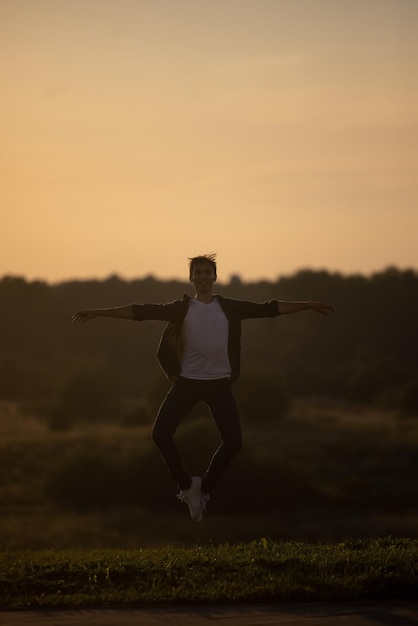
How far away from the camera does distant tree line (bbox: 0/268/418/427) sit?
98.5 meters

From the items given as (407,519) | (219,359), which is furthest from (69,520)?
(219,359)

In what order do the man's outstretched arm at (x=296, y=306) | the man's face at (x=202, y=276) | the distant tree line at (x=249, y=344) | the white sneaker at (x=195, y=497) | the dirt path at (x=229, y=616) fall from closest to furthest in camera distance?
the dirt path at (x=229, y=616)
the man's outstretched arm at (x=296, y=306)
the man's face at (x=202, y=276)
the white sneaker at (x=195, y=497)
the distant tree line at (x=249, y=344)

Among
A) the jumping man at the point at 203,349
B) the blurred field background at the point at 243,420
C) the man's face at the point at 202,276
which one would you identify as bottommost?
the blurred field background at the point at 243,420

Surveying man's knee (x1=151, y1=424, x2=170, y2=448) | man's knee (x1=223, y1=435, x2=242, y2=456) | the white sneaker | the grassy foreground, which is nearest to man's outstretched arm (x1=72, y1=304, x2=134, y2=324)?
man's knee (x1=151, y1=424, x2=170, y2=448)

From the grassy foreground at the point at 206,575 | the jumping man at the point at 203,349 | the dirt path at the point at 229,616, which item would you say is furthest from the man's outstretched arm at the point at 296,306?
the dirt path at the point at 229,616

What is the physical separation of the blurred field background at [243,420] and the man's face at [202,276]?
1548 inches

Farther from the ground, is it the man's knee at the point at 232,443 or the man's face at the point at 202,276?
the man's face at the point at 202,276

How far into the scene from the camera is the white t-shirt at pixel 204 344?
11750 millimetres

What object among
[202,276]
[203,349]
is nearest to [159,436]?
[203,349]

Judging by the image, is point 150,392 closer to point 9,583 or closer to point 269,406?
point 269,406

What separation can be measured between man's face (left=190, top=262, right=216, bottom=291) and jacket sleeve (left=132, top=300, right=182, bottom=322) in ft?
0.91

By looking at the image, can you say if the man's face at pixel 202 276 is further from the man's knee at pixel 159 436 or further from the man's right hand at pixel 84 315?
the man's knee at pixel 159 436

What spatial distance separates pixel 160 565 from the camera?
10867mm

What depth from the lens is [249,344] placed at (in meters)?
103
